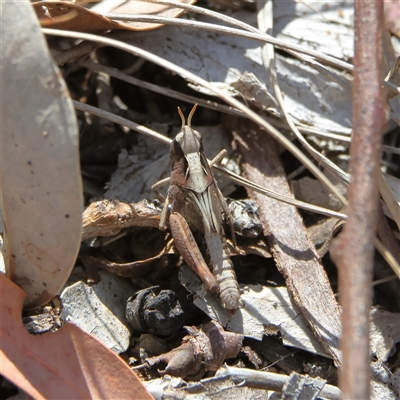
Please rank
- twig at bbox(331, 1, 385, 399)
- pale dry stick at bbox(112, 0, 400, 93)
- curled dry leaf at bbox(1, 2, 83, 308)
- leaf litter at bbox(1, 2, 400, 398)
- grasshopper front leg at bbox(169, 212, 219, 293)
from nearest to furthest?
twig at bbox(331, 1, 385, 399)
curled dry leaf at bbox(1, 2, 83, 308)
leaf litter at bbox(1, 2, 400, 398)
grasshopper front leg at bbox(169, 212, 219, 293)
pale dry stick at bbox(112, 0, 400, 93)

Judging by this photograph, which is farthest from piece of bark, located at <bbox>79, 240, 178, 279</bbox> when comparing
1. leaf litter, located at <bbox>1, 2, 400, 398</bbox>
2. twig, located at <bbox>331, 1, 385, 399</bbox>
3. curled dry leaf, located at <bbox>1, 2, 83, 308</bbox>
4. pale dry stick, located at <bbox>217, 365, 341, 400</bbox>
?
twig, located at <bbox>331, 1, 385, 399</bbox>

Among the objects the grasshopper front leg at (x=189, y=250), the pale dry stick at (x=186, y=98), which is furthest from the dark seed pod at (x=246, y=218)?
the pale dry stick at (x=186, y=98)

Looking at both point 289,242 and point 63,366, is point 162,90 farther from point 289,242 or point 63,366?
point 63,366

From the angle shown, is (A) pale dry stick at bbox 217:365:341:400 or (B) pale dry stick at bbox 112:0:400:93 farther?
(B) pale dry stick at bbox 112:0:400:93

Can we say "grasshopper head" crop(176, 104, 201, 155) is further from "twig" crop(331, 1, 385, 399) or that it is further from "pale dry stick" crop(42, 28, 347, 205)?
"twig" crop(331, 1, 385, 399)

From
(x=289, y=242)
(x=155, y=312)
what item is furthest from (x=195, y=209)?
(x=155, y=312)

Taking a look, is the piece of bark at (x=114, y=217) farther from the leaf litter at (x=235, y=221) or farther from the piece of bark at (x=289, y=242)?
the piece of bark at (x=289, y=242)

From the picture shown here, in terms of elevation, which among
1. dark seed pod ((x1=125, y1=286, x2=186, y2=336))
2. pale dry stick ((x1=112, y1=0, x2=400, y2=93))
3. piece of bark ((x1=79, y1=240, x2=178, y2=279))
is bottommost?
dark seed pod ((x1=125, y1=286, x2=186, y2=336))
